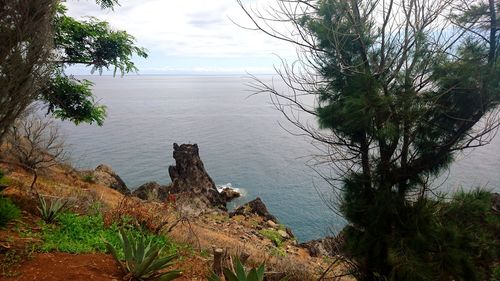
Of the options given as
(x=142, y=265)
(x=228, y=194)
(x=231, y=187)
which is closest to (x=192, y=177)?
(x=228, y=194)

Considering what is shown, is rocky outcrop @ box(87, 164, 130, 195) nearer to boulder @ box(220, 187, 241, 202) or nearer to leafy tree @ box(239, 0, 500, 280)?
boulder @ box(220, 187, 241, 202)

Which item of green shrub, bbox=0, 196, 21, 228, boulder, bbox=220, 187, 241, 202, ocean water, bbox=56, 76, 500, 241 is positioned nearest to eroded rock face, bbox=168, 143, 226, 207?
boulder, bbox=220, 187, 241, 202

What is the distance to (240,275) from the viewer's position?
393cm

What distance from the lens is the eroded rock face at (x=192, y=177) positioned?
2688 centimetres

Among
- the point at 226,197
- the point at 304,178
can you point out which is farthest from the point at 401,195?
the point at 304,178

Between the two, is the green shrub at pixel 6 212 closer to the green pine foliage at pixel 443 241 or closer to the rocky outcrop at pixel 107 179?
the green pine foliage at pixel 443 241

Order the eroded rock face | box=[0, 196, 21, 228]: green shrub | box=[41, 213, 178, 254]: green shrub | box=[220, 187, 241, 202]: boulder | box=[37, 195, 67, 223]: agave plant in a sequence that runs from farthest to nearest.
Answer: box=[220, 187, 241, 202]: boulder < the eroded rock face < box=[37, 195, 67, 223]: agave plant < box=[0, 196, 21, 228]: green shrub < box=[41, 213, 178, 254]: green shrub

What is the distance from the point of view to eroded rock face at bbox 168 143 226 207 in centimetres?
2688

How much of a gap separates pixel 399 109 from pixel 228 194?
80.1 ft

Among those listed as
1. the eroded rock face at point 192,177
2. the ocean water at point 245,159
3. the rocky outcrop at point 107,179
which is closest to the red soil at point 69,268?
the ocean water at point 245,159

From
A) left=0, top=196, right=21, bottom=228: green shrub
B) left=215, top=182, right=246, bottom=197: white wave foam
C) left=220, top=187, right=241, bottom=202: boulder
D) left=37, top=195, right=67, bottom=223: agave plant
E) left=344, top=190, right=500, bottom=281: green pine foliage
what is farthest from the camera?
left=215, top=182, right=246, bottom=197: white wave foam

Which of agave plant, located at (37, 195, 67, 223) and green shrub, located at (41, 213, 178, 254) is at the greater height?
agave plant, located at (37, 195, 67, 223)

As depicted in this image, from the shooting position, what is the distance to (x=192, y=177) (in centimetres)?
2764

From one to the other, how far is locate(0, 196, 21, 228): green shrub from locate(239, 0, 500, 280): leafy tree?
461 centimetres
